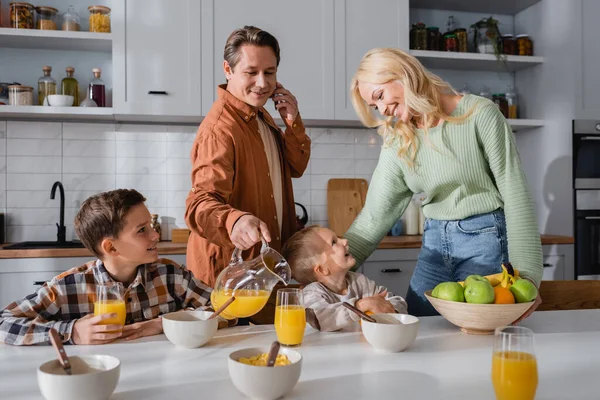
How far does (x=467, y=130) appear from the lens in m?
1.74

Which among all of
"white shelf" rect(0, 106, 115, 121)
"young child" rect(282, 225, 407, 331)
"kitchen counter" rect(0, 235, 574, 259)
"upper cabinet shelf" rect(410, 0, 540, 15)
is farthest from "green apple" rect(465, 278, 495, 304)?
"upper cabinet shelf" rect(410, 0, 540, 15)

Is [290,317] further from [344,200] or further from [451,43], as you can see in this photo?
[451,43]

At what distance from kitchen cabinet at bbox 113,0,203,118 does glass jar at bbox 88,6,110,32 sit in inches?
4.7

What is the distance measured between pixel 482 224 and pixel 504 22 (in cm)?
262

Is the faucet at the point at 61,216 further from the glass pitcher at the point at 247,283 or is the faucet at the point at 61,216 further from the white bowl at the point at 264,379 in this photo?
the white bowl at the point at 264,379

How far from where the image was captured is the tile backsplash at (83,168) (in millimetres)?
3264

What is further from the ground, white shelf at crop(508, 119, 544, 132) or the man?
white shelf at crop(508, 119, 544, 132)

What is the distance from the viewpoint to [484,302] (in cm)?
139

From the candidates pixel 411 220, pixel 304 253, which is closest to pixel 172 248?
pixel 304 253

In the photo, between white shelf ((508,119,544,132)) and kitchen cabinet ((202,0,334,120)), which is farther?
white shelf ((508,119,544,132))

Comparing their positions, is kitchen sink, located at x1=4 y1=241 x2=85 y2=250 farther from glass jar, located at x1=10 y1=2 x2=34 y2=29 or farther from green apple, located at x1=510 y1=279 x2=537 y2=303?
green apple, located at x1=510 y1=279 x2=537 y2=303

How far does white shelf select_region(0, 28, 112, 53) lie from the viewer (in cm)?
300

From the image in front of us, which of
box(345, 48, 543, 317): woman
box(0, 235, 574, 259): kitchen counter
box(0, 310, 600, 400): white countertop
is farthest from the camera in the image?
box(0, 235, 574, 259): kitchen counter

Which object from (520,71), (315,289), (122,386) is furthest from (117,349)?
A: (520,71)
